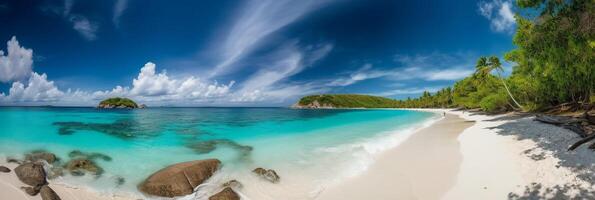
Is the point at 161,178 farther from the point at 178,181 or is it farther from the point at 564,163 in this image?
the point at 564,163

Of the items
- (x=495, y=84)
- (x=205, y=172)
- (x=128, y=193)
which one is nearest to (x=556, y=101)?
(x=495, y=84)

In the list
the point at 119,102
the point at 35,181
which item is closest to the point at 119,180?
the point at 35,181

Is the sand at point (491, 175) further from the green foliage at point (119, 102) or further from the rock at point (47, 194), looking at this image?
the green foliage at point (119, 102)

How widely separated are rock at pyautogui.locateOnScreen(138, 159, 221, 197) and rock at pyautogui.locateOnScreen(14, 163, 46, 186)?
3.33 meters

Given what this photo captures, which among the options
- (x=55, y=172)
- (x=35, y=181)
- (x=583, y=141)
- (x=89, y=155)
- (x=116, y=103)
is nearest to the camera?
(x=583, y=141)

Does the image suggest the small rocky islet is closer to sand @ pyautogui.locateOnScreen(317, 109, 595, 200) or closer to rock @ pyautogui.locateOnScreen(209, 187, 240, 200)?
rock @ pyautogui.locateOnScreen(209, 187, 240, 200)

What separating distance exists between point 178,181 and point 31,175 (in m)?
5.51

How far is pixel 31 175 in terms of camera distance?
9.09 meters

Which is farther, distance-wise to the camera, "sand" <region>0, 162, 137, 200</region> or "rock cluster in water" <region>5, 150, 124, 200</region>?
"rock cluster in water" <region>5, 150, 124, 200</region>

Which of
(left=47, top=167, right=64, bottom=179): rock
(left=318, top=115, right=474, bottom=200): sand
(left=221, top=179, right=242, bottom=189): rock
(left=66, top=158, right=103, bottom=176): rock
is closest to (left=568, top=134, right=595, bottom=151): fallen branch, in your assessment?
(left=318, top=115, right=474, bottom=200): sand

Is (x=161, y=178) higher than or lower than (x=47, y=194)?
higher

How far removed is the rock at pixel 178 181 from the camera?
835 centimetres

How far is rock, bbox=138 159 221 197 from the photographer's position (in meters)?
8.35

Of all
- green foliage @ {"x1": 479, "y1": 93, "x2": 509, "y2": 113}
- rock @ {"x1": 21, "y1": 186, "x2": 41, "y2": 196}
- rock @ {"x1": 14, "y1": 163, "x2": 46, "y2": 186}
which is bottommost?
rock @ {"x1": 21, "y1": 186, "x2": 41, "y2": 196}
